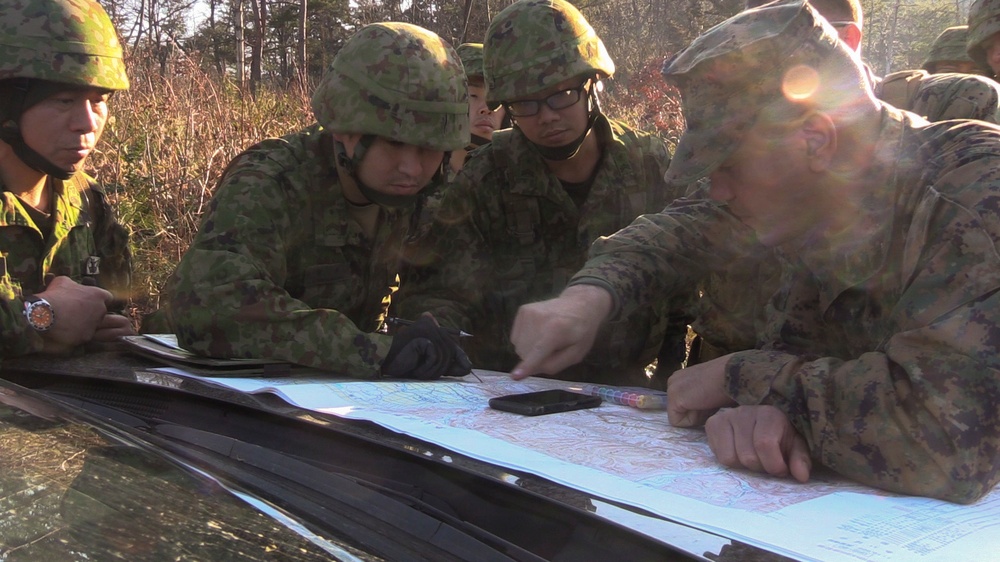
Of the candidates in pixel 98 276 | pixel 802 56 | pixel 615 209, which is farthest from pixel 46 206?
pixel 802 56

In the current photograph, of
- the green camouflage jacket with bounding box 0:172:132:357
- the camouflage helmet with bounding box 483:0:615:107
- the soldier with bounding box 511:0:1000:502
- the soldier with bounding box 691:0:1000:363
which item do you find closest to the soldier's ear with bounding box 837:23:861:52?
the soldier with bounding box 691:0:1000:363

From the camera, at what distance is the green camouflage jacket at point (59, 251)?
2258 millimetres

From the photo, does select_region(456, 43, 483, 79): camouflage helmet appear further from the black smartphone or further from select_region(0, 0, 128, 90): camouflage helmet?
the black smartphone

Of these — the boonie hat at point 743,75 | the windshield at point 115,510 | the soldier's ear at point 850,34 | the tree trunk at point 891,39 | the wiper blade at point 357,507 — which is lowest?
the wiper blade at point 357,507

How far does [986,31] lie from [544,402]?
10.5 ft

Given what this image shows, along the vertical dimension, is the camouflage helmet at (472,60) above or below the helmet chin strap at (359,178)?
above

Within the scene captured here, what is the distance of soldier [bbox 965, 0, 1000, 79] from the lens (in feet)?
12.8

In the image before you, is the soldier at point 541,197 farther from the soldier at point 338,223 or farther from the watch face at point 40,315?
the watch face at point 40,315

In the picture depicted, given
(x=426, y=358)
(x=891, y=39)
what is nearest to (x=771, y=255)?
(x=426, y=358)

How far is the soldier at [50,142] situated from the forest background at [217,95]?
124 inches

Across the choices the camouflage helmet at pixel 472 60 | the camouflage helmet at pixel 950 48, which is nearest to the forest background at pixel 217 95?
the camouflage helmet at pixel 472 60

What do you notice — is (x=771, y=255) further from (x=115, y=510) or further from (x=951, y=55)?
(x=951, y=55)

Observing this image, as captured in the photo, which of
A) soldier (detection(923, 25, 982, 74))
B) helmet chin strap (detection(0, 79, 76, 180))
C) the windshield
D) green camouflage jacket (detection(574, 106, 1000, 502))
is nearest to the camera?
the windshield

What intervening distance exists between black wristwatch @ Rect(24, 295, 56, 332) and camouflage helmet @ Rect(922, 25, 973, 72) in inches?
179
